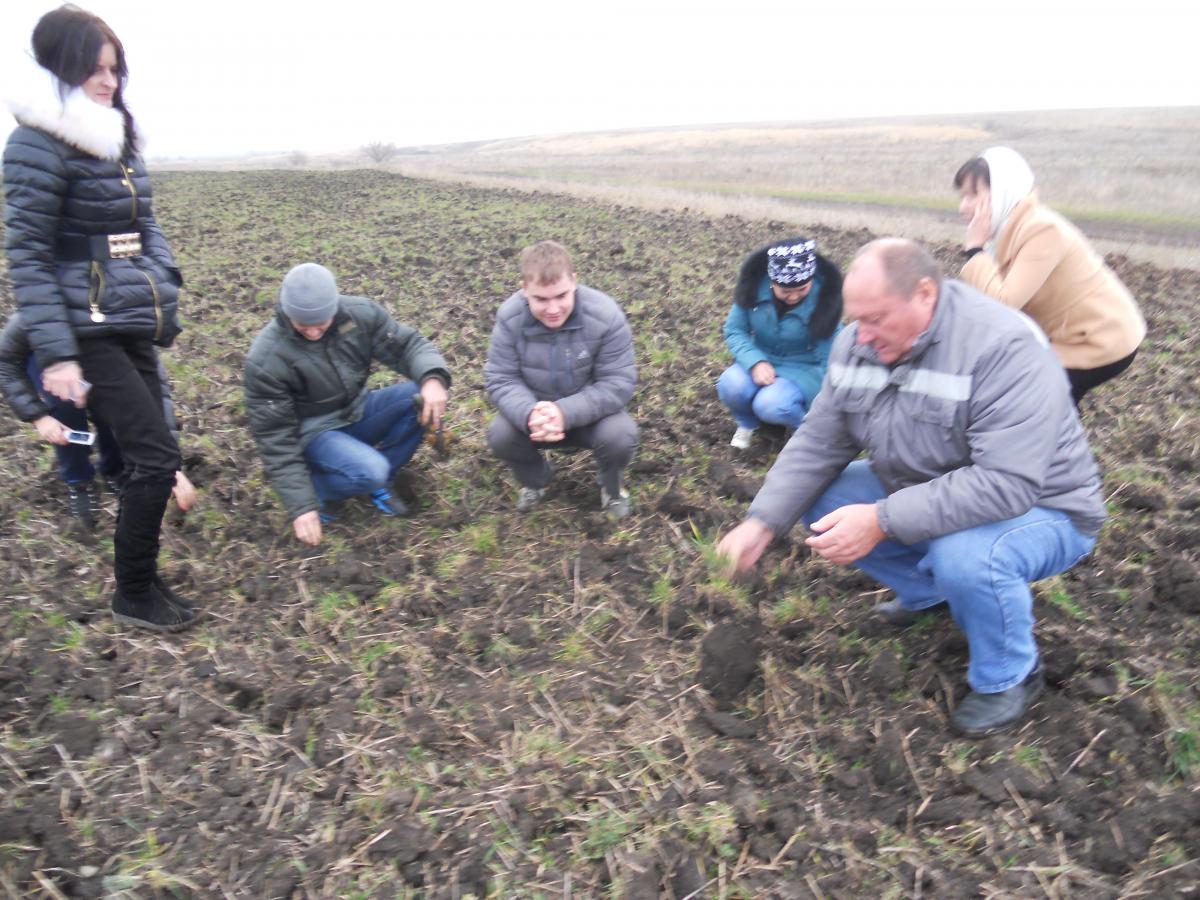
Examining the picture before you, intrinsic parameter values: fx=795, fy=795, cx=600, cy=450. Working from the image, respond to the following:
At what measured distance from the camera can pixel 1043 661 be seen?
2973 mm

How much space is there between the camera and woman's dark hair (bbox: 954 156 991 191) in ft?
11.3

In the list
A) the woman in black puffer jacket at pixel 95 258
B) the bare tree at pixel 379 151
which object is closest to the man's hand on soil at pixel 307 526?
the woman in black puffer jacket at pixel 95 258

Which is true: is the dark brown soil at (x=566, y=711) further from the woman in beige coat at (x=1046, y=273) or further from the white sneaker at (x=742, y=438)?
the woman in beige coat at (x=1046, y=273)

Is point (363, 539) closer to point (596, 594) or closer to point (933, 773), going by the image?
point (596, 594)

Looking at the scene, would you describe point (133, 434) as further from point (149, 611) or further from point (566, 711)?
point (566, 711)

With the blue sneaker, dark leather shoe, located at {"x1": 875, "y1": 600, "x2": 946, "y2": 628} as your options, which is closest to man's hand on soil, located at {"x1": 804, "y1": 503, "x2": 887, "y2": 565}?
dark leather shoe, located at {"x1": 875, "y1": 600, "x2": 946, "y2": 628}

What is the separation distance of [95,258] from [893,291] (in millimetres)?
2867

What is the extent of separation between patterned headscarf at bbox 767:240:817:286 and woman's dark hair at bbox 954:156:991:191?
0.98 metres

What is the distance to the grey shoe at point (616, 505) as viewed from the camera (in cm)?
424

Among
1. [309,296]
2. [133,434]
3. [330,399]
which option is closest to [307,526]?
[330,399]

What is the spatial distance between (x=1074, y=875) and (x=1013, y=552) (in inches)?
36.8

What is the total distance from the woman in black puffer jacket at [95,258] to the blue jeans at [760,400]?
3044 millimetres

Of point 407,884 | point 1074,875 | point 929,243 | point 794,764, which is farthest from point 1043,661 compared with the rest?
point 929,243

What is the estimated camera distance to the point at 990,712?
2.71m
